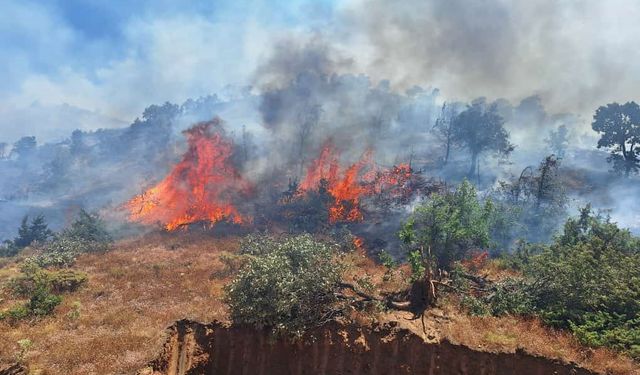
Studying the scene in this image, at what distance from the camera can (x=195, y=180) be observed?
46.4 metres

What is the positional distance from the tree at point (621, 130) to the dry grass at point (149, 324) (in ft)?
119

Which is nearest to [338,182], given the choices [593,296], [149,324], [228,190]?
[228,190]

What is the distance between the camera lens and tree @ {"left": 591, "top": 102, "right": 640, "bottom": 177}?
1831 inches

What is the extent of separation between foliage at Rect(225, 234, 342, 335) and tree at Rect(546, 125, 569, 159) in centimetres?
7011

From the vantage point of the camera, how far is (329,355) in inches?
533

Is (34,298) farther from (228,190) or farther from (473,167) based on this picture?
(473,167)

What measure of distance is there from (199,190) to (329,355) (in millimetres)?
35380

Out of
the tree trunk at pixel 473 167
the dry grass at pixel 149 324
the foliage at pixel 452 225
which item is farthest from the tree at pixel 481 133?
the dry grass at pixel 149 324

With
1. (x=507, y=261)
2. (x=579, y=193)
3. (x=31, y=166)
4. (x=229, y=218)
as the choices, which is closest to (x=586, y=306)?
(x=507, y=261)

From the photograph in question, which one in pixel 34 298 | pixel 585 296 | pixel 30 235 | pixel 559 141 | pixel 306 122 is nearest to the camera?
pixel 585 296

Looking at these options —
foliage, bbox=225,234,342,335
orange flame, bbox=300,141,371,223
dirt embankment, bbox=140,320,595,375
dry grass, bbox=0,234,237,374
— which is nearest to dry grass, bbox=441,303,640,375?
dirt embankment, bbox=140,320,595,375

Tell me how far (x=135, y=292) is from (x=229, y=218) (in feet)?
66.0

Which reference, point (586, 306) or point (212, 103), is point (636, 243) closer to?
point (586, 306)

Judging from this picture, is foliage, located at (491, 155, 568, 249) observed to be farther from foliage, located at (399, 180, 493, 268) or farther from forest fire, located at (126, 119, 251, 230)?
forest fire, located at (126, 119, 251, 230)
